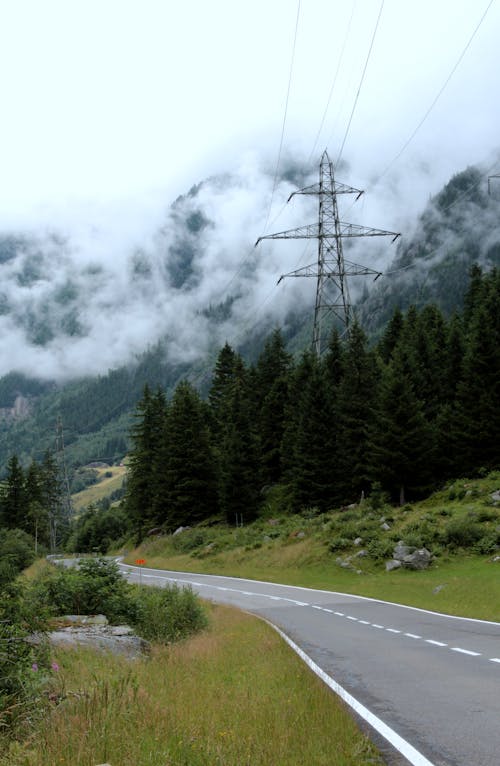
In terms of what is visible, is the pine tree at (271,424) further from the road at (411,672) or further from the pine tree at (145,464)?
the road at (411,672)

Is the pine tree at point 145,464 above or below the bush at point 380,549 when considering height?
above

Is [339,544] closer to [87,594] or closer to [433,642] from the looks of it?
[87,594]

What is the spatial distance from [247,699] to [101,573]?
394 inches

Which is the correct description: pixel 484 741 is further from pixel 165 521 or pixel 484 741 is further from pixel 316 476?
pixel 165 521

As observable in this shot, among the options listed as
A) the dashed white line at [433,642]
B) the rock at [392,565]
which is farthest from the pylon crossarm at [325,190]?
the dashed white line at [433,642]

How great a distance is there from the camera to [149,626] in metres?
16.2

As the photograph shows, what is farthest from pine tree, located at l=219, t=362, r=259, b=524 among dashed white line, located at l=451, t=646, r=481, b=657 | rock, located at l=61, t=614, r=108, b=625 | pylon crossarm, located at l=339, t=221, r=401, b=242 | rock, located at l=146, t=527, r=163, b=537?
dashed white line, located at l=451, t=646, r=481, b=657

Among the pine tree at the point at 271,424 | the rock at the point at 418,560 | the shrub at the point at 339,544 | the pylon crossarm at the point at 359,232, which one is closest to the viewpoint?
the rock at the point at 418,560

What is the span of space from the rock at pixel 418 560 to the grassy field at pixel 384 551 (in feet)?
1.13

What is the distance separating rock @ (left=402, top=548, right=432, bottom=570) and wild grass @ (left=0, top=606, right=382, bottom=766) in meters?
23.0

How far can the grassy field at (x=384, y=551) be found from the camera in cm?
2589

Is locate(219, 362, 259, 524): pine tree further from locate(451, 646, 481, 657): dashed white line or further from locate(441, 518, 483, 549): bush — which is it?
locate(451, 646, 481, 657): dashed white line

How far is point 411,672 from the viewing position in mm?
10695

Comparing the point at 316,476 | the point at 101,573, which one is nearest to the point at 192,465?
the point at 316,476
